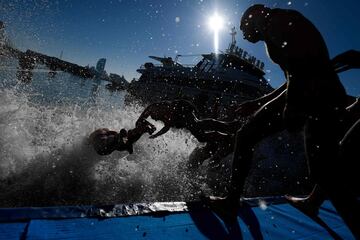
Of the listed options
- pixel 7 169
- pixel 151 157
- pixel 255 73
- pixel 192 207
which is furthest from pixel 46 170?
pixel 255 73

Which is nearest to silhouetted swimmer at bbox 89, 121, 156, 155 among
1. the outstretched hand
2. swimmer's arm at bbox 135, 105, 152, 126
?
swimmer's arm at bbox 135, 105, 152, 126

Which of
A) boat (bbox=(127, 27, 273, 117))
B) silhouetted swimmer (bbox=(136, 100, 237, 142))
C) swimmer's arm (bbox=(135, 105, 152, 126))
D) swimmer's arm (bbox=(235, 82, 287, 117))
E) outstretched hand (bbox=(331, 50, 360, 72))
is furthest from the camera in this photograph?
boat (bbox=(127, 27, 273, 117))

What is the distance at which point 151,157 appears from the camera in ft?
25.7

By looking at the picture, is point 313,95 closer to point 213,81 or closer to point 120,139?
point 120,139

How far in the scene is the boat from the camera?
20.9 m

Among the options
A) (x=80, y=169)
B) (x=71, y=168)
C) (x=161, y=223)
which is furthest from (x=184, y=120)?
(x=71, y=168)

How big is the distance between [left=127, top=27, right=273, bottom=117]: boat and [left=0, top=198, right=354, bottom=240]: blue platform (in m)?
16.0

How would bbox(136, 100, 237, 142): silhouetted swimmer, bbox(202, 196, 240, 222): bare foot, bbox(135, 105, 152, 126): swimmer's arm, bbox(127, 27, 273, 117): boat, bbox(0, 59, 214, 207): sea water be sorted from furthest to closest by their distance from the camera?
1. bbox(127, 27, 273, 117): boat
2. bbox(0, 59, 214, 207): sea water
3. bbox(135, 105, 152, 126): swimmer's arm
4. bbox(136, 100, 237, 142): silhouetted swimmer
5. bbox(202, 196, 240, 222): bare foot

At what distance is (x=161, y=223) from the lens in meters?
2.38

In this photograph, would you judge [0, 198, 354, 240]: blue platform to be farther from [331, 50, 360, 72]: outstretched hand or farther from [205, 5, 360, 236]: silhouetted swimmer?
[331, 50, 360, 72]: outstretched hand

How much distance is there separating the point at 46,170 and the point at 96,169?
3.47ft

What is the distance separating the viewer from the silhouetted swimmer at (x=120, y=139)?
480cm

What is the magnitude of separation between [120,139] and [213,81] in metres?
17.9

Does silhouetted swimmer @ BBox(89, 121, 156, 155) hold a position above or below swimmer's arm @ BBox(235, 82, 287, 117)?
below
